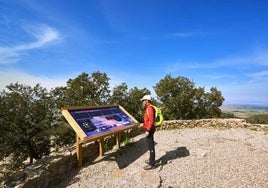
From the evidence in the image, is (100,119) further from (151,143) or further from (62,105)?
(62,105)

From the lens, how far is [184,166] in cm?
890

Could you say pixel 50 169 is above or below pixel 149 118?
below

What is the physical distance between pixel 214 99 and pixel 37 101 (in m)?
15.9

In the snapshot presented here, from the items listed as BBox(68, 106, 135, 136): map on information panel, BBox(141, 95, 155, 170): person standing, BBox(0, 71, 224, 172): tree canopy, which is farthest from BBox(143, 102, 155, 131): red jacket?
BBox(0, 71, 224, 172): tree canopy

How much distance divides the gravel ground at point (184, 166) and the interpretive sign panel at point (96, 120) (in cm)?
114

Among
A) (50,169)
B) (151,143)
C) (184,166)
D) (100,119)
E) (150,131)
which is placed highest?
(100,119)

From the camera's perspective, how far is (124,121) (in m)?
11.1

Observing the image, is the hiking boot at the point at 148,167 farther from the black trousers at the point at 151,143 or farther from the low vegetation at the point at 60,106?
the low vegetation at the point at 60,106

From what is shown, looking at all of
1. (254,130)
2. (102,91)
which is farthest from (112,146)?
(102,91)

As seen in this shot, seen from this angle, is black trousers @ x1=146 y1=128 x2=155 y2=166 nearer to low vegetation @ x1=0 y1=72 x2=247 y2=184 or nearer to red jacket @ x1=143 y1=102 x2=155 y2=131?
red jacket @ x1=143 y1=102 x2=155 y2=131

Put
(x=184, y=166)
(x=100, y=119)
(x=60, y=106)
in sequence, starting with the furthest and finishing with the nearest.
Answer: (x=60, y=106), (x=100, y=119), (x=184, y=166)

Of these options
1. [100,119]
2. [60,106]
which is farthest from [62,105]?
Result: [100,119]

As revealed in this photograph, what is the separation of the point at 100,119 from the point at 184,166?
3.41 m

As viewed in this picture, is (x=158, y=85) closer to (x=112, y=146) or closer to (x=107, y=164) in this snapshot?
(x=112, y=146)
